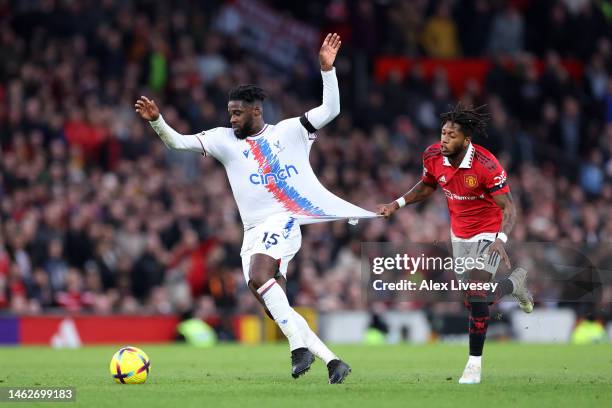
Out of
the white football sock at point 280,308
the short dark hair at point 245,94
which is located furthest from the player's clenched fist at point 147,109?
the white football sock at point 280,308

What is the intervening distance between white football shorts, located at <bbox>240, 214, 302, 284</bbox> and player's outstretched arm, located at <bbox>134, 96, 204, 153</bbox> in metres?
0.96

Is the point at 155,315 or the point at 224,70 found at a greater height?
the point at 224,70

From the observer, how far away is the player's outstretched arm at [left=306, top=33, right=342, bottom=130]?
441 inches

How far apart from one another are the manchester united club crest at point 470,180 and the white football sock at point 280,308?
197 centimetres

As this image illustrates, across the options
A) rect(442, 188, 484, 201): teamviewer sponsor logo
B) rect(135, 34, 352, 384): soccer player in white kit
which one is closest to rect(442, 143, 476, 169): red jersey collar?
rect(442, 188, 484, 201): teamviewer sponsor logo

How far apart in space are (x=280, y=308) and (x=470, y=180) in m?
2.09

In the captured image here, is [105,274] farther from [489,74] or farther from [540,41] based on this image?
[540,41]

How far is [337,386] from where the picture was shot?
10.8m

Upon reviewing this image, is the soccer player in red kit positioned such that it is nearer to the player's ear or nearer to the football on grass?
the player's ear

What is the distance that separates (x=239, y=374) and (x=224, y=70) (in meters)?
13.3

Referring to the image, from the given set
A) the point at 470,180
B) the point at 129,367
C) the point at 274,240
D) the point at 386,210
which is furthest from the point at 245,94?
the point at 129,367

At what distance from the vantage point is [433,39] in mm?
28422

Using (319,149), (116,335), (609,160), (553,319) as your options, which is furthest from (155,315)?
(609,160)

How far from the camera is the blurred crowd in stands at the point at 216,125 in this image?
21.1 meters
